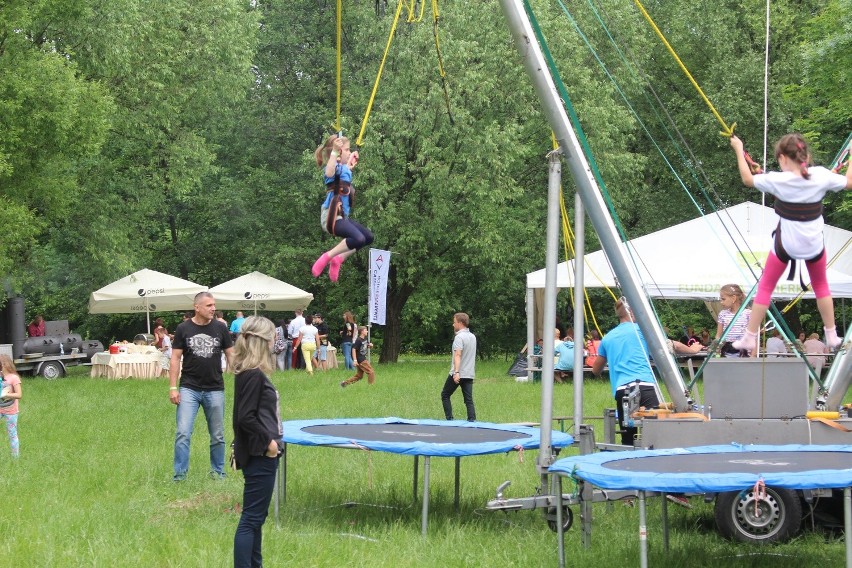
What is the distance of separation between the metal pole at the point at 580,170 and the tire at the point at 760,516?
976mm

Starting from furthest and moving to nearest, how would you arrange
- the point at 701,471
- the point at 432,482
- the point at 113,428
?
1. the point at 113,428
2. the point at 432,482
3. the point at 701,471

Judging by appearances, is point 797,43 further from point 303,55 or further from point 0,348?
point 0,348

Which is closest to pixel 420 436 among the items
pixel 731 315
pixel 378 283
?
pixel 731 315

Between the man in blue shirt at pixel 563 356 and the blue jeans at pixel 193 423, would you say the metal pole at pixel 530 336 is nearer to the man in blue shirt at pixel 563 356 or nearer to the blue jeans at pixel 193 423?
the man in blue shirt at pixel 563 356

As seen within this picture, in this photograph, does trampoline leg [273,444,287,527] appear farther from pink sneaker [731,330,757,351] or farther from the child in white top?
the child in white top

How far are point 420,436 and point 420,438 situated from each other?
17 cm

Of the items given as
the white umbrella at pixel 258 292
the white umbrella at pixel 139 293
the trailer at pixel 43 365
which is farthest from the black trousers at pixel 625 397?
the white umbrella at pixel 258 292

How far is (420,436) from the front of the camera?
9.48 metres

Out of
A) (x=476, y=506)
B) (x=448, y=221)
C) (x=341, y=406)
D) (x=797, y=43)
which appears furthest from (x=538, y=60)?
(x=797, y=43)

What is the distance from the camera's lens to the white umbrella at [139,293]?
28.1 meters

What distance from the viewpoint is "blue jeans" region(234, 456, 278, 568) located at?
634 cm

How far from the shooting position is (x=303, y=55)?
1417 inches

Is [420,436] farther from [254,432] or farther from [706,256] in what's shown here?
[706,256]

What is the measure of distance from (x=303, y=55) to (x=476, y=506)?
92.4 ft
